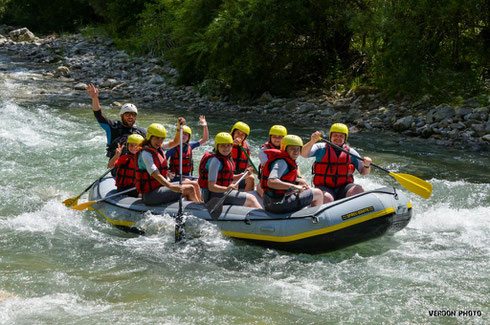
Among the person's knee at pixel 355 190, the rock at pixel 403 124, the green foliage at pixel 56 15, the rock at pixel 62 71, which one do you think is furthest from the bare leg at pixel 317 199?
the green foliage at pixel 56 15

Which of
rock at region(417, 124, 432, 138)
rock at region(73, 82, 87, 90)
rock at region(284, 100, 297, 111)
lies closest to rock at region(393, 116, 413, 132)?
rock at region(417, 124, 432, 138)

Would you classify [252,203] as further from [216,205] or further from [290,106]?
[290,106]

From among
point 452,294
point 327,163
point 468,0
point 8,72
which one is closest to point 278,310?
point 452,294

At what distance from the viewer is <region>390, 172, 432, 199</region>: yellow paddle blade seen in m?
6.33

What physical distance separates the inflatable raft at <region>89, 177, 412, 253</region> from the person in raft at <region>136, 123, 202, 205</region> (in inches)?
15.4

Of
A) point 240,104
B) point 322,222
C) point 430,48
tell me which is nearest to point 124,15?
point 240,104

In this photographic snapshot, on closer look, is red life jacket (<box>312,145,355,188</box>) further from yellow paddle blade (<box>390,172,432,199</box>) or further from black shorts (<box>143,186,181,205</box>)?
black shorts (<box>143,186,181,205</box>)

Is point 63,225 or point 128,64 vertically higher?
point 128,64

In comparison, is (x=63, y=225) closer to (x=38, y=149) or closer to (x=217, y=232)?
(x=217, y=232)

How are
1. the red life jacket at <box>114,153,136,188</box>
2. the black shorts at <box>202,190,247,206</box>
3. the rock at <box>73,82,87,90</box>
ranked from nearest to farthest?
1. the black shorts at <box>202,190,247,206</box>
2. the red life jacket at <box>114,153,136,188</box>
3. the rock at <box>73,82,87,90</box>

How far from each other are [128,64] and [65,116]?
305 inches

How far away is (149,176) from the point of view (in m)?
6.25

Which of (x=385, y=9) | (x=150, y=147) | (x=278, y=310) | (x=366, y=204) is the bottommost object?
(x=278, y=310)

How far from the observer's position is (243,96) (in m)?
15.2
